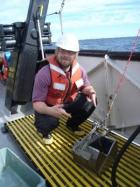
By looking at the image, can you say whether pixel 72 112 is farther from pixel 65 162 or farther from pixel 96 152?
pixel 96 152

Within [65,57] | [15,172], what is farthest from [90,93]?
[15,172]

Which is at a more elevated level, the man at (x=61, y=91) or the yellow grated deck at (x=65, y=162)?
the man at (x=61, y=91)

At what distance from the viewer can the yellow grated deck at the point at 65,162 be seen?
177 cm

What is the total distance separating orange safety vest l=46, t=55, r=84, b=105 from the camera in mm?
2109

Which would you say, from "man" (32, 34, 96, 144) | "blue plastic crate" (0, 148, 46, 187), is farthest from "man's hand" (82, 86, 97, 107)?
"blue plastic crate" (0, 148, 46, 187)

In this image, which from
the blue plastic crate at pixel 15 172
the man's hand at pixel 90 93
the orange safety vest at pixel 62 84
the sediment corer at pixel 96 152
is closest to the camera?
the blue plastic crate at pixel 15 172

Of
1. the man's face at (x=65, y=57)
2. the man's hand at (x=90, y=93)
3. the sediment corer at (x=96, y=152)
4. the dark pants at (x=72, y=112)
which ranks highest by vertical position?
the man's face at (x=65, y=57)

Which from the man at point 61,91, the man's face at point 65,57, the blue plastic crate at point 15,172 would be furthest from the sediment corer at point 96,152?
the man's face at point 65,57

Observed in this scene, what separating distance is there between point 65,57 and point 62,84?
24cm

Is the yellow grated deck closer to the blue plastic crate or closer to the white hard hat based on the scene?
the blue plastic crate

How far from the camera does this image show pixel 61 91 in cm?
219

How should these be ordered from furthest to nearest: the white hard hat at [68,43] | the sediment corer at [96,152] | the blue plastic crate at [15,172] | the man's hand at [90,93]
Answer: the man's hand at [90,93]
the white hard hat at [68,43]
the sediment corer at [96,152]
the blue plastic crate at [15,172]

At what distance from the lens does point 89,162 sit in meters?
1.83

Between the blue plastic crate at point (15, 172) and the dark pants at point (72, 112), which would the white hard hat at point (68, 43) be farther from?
the blue plastic crate at point (15, 172)
